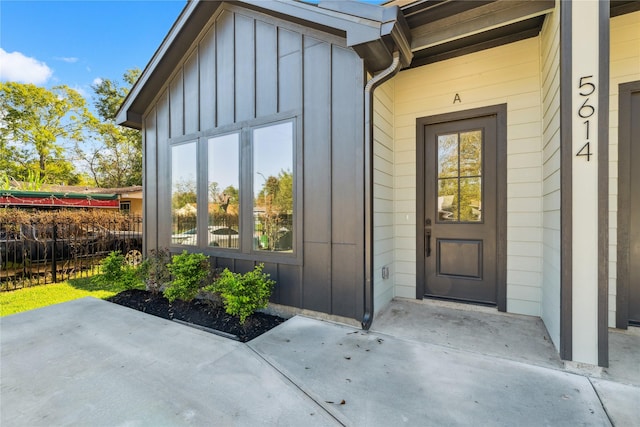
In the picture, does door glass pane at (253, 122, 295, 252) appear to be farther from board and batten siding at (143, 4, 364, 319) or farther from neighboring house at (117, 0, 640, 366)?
board and batten siding at (143, 4, 364, 319)

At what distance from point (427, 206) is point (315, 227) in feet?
4.83

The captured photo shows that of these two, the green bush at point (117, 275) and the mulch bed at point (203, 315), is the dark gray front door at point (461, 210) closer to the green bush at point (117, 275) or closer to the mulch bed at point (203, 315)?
the mulch bed at point (203, 315)

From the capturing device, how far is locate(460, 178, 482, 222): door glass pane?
3.35 meters

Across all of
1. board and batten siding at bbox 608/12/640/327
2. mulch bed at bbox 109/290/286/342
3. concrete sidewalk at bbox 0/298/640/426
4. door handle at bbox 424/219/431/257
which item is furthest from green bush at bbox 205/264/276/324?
board and batten siding at bbox 608/12/640/327

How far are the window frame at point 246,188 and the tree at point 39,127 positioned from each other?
1927 cm

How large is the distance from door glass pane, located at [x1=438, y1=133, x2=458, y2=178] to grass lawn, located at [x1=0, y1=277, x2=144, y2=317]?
471 cm

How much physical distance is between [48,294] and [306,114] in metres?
5.04

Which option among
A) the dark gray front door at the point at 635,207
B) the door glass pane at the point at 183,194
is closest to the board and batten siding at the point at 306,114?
the door glass pane at the point at 183,194

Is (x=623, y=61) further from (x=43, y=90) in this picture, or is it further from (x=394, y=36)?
(x=43, y=90)

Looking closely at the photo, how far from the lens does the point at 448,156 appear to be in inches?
139

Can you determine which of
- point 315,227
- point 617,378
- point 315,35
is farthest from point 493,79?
point 617,378

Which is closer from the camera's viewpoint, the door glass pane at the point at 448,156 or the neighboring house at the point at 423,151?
the neighboring house at the point at 423,151

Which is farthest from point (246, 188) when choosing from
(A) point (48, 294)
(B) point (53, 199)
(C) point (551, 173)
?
(B) point (53, 199)

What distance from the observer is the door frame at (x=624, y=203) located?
8.71ft
